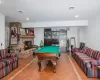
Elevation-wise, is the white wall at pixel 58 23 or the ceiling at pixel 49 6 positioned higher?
the ceiling at pixel 49 6

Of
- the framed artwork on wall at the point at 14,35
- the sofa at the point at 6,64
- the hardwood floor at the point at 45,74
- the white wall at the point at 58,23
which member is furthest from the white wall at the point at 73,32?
the sofa at the point at 6,64

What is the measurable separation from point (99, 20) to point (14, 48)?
572 centimetres

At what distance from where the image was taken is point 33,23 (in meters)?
7.10

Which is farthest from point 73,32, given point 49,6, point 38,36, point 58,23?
point 49,6

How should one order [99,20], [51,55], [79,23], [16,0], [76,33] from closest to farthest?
[16,0] < [51,55] < [99,20] < [79,23] < [76,33]

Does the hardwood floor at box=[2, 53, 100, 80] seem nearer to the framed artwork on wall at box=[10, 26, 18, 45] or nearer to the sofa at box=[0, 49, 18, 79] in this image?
the sofa at box=[0, 49, 18, 79]

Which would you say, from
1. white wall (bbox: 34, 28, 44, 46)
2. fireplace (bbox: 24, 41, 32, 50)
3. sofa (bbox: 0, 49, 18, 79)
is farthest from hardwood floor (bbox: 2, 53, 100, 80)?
white wall (bbox: 34, 28, 44, 46)

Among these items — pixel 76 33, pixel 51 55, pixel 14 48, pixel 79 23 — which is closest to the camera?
pixel 51 55

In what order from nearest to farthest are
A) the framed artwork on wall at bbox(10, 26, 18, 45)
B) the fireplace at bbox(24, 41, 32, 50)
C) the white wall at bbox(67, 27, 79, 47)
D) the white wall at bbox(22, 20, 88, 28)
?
the white wall at bbox(22, 20, 88, 28) → the framed artwork on wall at bbox(10, 26, 18, 45) → the fireplace at bbox(24, 41, 32, 50) → the white wall at bbox(67, 27, 79, 47)

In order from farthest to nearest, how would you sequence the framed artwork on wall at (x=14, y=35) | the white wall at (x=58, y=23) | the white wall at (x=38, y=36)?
1. the white wall at (x=38, y=36)
2. the framed artwork on wall at (x=14, y=35)
3. the white wall at (x=58, y=23)

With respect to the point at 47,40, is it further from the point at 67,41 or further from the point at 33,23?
the point at 33,23

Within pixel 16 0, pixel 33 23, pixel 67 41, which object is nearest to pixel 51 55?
pixel 16 0

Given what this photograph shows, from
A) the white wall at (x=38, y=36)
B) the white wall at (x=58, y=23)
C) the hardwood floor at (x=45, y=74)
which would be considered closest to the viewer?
the hardwood floor at (x=45, y=74)

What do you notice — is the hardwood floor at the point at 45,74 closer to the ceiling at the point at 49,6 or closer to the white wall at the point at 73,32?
the ceiling at the point at 49,6
